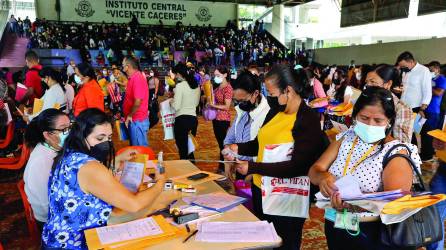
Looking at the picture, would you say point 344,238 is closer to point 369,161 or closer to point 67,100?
point 369,161

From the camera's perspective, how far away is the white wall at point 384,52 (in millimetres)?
14211

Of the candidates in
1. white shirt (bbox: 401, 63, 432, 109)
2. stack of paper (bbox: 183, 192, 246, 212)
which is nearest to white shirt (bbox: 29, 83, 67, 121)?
stack of paper (bbox: 183, 192, 246, 212)

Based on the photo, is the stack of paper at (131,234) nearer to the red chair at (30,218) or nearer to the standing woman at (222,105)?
the red chair at (30,218)

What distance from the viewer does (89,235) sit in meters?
1.64

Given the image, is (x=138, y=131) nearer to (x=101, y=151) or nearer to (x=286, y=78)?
(x=101, y=151)

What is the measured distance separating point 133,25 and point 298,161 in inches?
882

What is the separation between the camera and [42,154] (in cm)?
239

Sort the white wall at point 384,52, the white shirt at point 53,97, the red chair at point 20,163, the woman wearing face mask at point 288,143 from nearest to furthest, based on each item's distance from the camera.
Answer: the woman wearing face mask at point 288,143 < the red chair at point 20,163 < the white shirt at point 53,97 < the white wall at point 384,52

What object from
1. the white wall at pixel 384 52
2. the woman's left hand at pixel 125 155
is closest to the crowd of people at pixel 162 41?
the white wall at pixel 384 52

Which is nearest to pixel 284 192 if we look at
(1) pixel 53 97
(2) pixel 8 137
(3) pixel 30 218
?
(3) pixel 30 218

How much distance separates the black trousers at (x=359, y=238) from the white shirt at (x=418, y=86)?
3.51 meters

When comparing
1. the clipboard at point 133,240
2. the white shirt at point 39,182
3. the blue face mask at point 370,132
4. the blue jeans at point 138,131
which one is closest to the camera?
the clipboard at point 133,240

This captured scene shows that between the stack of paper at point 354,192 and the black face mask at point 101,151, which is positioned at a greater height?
the black face mask at point 101,151

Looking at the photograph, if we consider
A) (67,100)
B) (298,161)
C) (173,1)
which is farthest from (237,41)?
(298,161)
